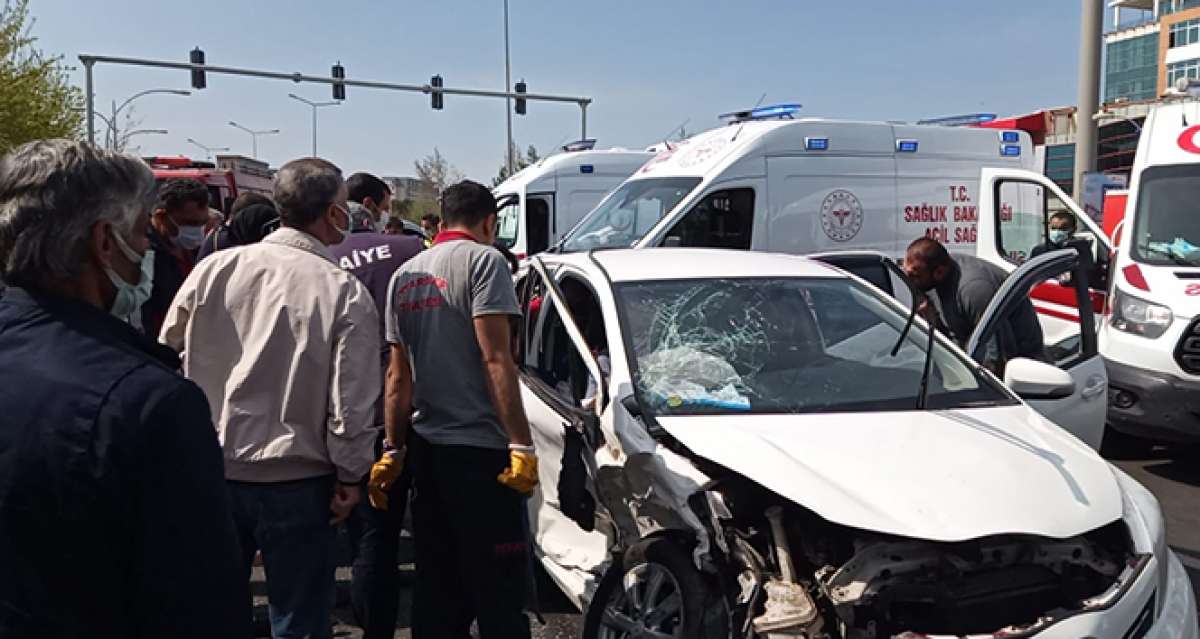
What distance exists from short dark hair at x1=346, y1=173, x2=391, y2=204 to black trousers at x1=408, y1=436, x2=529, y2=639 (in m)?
2.30

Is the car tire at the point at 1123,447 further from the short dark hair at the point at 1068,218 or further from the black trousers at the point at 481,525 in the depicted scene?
the black trousers at the point at 481,525

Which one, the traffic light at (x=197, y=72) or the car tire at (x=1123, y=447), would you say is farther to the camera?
the traffic light at (x=197, y=72)

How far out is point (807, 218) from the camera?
29.9 ft

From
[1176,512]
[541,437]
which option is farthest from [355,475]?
[1176,512]

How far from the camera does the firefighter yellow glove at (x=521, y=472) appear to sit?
120 inches

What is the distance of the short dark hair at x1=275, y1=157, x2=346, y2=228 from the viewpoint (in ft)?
9.50

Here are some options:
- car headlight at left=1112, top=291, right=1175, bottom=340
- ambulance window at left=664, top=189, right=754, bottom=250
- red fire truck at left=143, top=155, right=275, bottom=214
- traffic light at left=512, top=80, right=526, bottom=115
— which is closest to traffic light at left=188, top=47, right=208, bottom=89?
red fire truck at left=143, top=155, right=275, bottom=214

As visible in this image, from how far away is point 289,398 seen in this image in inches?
106

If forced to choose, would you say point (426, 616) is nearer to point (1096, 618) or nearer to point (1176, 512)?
point (1096, 618)

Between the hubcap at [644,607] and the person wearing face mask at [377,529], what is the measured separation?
2.85ft

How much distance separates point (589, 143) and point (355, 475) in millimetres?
11567

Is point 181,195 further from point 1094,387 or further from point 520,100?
point 520,100

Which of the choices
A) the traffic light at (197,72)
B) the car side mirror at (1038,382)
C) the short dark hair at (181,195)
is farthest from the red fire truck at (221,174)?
the car side mirror at (1038,382)

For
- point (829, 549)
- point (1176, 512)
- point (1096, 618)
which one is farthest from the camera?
point (1176, 512)
